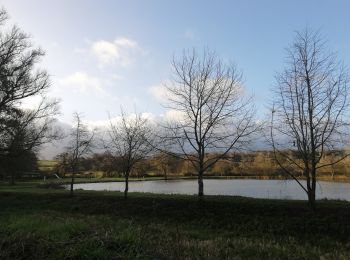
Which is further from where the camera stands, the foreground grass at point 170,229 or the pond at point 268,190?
the pond at point 268,190

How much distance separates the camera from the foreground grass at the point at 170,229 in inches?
251

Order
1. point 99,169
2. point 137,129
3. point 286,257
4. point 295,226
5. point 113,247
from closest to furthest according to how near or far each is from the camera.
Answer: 1. point 113,247
2. point 286,257
3. point 295,226
4. point 137,129
5. point 99,169

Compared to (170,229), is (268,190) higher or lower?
higher

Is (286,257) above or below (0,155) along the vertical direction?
below

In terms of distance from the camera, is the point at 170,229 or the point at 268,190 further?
the point at 268,190

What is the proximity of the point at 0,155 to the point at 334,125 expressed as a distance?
71.4ft

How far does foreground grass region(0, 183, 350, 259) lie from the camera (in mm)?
6379

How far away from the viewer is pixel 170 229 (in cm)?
1432

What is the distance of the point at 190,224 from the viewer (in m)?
19.0

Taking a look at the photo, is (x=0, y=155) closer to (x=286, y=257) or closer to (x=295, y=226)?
(x=295, y=226)

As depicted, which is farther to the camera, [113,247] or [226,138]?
[226,138]

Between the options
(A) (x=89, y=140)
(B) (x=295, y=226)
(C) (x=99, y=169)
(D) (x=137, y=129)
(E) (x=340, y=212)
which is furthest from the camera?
(C) (x=99, y=169)

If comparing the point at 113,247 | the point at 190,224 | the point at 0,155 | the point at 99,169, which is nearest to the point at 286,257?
the point at 113,247

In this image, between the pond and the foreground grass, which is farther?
the pond
